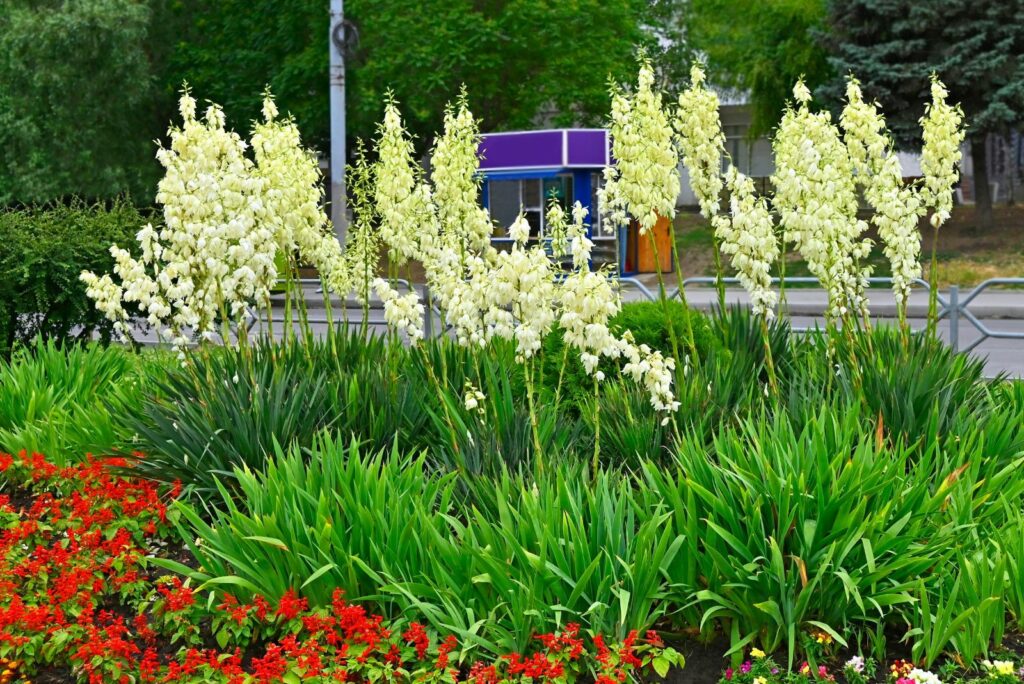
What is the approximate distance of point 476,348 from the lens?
7.27 meters

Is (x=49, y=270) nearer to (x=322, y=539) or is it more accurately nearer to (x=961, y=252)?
(x=322, y=539)

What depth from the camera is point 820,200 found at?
6844 mm

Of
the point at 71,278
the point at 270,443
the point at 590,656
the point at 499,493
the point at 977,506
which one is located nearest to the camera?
the point at 590,656

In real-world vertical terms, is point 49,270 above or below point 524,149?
below

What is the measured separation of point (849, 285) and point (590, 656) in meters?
4.00

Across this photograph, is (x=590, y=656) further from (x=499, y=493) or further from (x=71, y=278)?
(x=71, y=278)

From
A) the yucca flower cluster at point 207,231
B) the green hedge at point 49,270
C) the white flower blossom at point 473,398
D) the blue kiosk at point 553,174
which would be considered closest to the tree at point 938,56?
the blue kiosk at point 553,174

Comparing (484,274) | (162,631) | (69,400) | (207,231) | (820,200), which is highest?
(820,200)

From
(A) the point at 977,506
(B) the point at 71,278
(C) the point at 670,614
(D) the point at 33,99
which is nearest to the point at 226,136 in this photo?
(C) the point at 670,614

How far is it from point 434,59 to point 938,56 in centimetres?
1023

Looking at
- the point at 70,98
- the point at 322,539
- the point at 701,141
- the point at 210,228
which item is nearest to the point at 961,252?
the point at 70,98

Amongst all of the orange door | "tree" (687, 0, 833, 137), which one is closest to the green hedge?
the orange door

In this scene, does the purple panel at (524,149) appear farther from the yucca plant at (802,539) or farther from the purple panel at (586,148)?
the yucca plant at (802,539)

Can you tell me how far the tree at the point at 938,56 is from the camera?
2422 centimetres
